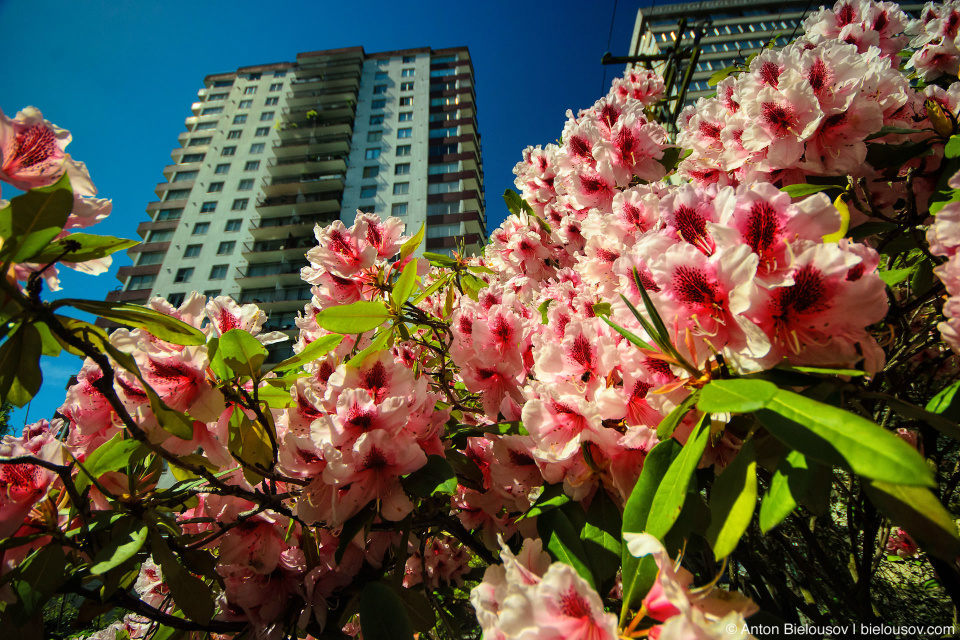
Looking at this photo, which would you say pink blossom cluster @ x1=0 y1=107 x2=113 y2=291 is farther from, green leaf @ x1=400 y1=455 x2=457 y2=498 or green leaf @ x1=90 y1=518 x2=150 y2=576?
green leaf @ x1=400 y1=455 x2=457 y2=498

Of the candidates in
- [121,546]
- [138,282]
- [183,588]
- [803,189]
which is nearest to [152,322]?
[121,546]

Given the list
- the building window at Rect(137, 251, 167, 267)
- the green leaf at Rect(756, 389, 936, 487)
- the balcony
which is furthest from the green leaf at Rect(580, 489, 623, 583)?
the building window at Rect(137, 251, 167, 267)

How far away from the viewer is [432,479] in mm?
1083

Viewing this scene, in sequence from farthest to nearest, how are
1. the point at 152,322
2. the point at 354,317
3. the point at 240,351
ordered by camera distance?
1. the point at 354,317
2. the point at 240,351
3. the point at 152,322

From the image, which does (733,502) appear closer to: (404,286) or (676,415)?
(676,415)

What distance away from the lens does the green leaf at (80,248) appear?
0.94 m

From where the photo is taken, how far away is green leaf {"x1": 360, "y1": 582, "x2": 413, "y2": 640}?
0.93m

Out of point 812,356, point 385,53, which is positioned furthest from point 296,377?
point 385,53

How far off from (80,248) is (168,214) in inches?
1369

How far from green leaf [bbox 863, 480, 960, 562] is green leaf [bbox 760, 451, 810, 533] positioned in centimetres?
9

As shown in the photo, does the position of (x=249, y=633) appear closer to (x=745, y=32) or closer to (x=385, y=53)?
(x=385, y=53)

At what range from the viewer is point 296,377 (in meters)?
1.42

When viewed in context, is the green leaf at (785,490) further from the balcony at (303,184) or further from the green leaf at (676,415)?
the balcony at (303,184)

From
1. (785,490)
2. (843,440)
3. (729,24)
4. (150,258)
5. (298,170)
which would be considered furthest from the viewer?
(729,24)
